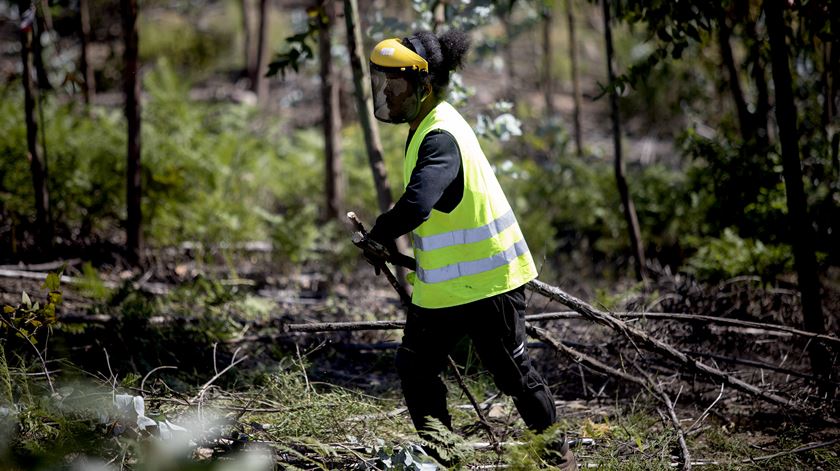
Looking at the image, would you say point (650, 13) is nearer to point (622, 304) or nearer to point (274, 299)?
point (622, 304)

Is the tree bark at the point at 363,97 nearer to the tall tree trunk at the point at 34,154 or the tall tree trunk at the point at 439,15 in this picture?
the tall tree trunk at the point at 439,15

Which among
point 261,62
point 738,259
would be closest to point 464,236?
point 738,259

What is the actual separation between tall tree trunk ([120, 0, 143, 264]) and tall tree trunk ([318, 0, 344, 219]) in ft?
5.95

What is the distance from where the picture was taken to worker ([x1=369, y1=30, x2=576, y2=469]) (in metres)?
3.48

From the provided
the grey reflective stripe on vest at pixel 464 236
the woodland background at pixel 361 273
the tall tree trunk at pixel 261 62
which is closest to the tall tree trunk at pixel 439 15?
the woodland background at pixel 361 273

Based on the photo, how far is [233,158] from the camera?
854cm

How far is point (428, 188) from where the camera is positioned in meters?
3.33

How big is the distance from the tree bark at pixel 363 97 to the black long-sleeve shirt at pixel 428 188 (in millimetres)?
2361

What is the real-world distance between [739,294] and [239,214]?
447 cm

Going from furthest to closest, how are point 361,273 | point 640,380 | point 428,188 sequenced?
point 361,273 → point 640,380 → point 428,188

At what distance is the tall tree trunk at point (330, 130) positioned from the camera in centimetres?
783

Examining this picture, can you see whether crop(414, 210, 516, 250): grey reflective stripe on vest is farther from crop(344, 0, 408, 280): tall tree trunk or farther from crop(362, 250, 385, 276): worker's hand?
crop(344, 0, 408, 280): tall tree trunk

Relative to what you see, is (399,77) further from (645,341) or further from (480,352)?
(645,341)

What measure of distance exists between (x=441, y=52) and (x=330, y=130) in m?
4.71
